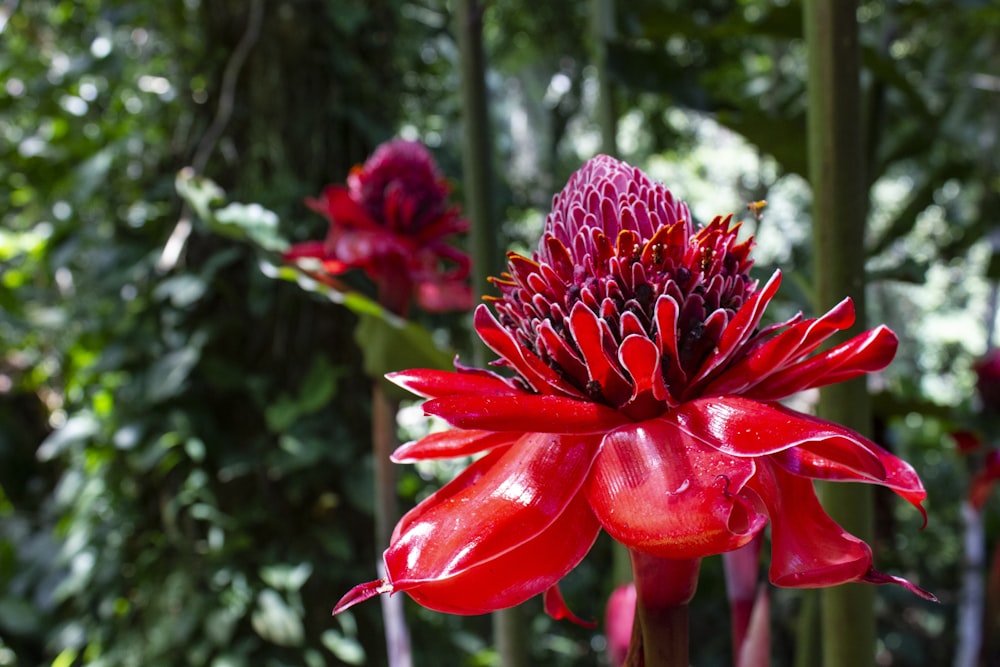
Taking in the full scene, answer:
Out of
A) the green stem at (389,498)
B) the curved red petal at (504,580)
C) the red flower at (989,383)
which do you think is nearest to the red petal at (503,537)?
the curved red petal at (504,580)

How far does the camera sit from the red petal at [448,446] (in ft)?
1.33

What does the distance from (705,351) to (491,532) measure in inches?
6.1

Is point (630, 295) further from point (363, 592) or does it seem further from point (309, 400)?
point (309, 400)

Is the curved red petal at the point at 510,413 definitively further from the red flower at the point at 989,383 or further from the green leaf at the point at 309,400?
the red flower at the point at 989,383

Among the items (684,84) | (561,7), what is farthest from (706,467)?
(561,7)

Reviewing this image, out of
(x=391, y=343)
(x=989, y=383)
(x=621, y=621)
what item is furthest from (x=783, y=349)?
(x=989, y=383)

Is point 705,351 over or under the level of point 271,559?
over

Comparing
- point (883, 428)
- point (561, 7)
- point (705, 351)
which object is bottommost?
point (883, 428)

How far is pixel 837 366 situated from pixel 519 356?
144 millimetres

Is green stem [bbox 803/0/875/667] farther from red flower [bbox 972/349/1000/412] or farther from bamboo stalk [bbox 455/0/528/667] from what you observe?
red flower [bbox 972/349/1000/412]

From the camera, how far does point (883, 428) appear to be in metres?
1.43

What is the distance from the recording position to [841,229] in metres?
0.49

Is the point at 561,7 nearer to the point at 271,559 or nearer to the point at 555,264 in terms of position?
the point at 271,559

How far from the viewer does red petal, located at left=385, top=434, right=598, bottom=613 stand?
1.00 feet
